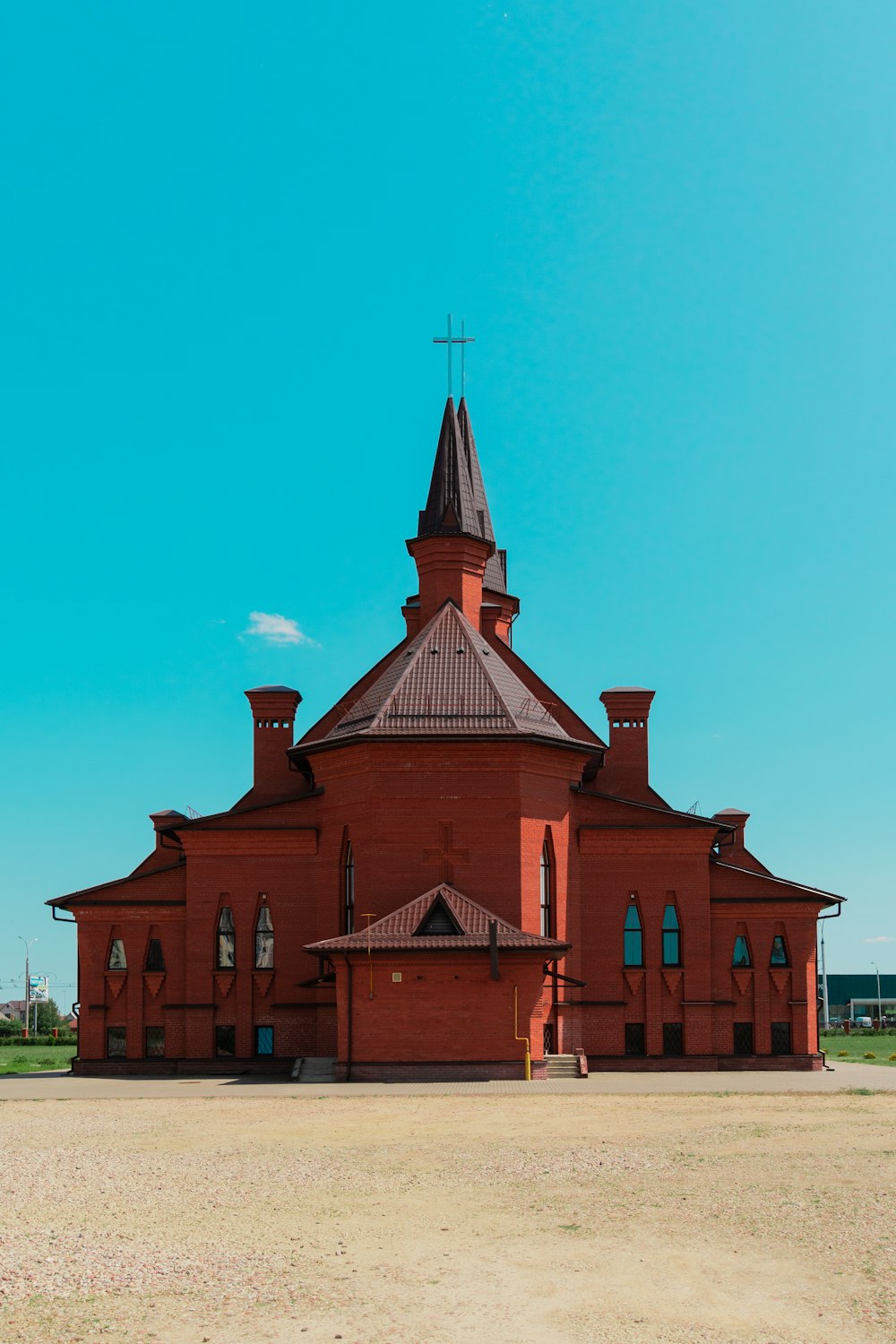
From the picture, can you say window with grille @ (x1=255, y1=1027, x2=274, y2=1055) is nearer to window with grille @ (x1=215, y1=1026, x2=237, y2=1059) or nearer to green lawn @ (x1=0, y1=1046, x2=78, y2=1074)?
window with grille @ (x1=215, y1=1026, x2=237, y2=1059)

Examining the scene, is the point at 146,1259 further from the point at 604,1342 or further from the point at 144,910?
the point at 144,910

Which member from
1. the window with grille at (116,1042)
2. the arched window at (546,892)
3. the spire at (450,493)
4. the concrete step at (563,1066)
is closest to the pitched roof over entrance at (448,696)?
the arched window at (546,892)

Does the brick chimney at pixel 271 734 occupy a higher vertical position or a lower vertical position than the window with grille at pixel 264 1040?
higher

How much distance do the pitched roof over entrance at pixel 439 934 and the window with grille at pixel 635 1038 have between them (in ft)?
20.8

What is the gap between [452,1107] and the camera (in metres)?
24.7

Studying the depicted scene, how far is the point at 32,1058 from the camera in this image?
55062 mm

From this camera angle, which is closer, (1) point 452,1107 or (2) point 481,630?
(1) point 452,1107

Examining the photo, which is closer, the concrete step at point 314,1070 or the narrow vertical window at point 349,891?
the concrete step at point 314,1070

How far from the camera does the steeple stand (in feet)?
140

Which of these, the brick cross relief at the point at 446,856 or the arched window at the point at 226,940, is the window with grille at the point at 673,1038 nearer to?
the brick cross relief at the point at 446,856

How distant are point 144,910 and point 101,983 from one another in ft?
7.93

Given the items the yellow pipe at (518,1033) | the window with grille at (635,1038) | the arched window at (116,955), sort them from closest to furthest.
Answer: the yellow pipe at (518,1033), the window with grille at (635,1038), the arched window at (116,955)

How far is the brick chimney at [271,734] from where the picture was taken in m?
44.0

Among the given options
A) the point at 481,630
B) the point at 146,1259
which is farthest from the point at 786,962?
the point at 146,1259
